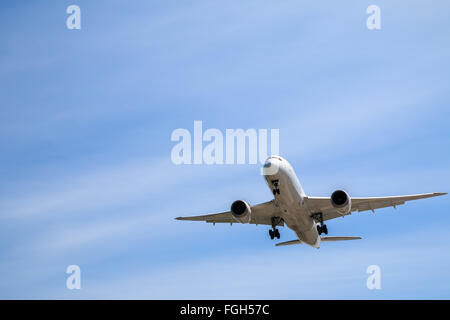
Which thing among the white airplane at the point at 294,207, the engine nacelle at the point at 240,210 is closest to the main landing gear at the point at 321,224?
the white airplane at the point at 294,207

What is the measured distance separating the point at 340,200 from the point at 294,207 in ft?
11.5

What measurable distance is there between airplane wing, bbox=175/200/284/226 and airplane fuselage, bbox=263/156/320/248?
6.03ft

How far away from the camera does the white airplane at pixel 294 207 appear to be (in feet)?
144

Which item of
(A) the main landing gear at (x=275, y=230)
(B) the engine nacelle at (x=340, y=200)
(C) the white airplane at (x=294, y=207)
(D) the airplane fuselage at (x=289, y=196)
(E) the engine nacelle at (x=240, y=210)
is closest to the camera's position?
(D) the airplane fuselage at (x=289, y=196)

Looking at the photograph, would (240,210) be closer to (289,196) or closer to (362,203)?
(289,196)

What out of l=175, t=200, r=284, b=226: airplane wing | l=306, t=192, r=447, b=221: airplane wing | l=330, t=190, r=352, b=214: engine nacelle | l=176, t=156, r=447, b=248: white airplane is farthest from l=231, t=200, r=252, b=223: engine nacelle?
l=330, t=190, r=352, b=214: engine nacelle

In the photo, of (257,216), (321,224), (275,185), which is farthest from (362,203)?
(275,185)

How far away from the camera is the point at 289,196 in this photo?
4475 centimetres

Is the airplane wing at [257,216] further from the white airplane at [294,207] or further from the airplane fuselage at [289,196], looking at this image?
the airplane fuselage at [289,196]

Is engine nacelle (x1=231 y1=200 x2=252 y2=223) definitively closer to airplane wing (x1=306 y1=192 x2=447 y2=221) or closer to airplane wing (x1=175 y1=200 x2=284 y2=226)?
airplane wing (x1=175 y1=200 x2=284 y2=226)

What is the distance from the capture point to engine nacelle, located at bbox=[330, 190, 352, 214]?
4631 cm
